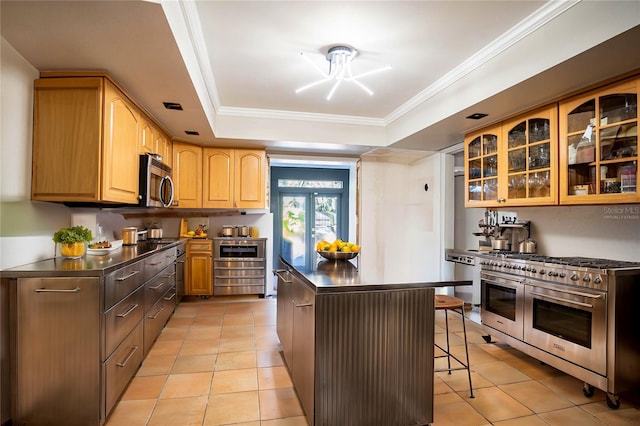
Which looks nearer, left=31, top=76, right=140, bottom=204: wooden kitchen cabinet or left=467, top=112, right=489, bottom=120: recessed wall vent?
left=31, top=76, right=140, bottom=204: wooden kitchen cabinet

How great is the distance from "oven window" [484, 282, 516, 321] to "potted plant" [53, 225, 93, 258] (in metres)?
3.42

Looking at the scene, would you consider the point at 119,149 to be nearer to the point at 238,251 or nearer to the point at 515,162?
the point at 238,251

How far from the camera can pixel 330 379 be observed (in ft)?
5.91

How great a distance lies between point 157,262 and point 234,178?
1.99 meters

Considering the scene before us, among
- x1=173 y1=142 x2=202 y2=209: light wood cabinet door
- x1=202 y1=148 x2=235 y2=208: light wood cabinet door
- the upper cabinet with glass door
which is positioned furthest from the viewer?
x1=202 y1=148 x2=235 y2=208: light wood cabinet door

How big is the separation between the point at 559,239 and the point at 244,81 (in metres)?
3.36

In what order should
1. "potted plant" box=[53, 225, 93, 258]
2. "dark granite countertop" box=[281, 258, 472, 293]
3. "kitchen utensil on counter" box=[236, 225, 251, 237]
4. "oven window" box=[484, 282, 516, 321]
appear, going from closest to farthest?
1. "dark granite countertop" box=[281, 258, 472, 293]
2. "potted plant" box=[53, 225, 93, 258]
3. "oven window" box=[484, 282, 516, 321]
4. "kitchen utensil on counter" box=[236, 225, 251, 237]

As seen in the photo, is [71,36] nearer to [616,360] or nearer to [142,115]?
[142,115]

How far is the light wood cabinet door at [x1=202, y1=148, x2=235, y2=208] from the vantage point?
4867 millimetres

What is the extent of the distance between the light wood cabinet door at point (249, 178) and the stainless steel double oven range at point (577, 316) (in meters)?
3.21

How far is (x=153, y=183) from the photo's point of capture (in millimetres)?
3498

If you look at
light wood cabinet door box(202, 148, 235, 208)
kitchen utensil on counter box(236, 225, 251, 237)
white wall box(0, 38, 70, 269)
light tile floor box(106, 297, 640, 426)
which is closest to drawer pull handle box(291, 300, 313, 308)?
light tile floor box(106, 297, 640, 426)

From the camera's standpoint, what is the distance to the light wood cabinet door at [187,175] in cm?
470

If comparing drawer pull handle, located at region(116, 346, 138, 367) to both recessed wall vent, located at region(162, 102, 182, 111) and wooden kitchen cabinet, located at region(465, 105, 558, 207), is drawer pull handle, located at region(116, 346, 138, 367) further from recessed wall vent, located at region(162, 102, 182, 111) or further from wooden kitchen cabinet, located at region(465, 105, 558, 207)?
wooden kitchen cabinet, located at region(465, 105, 558, 207)
